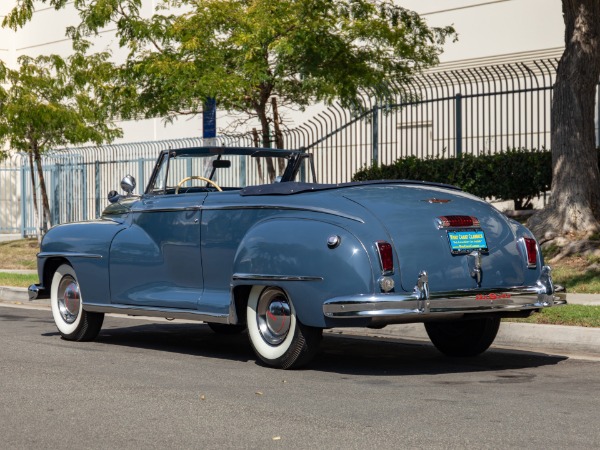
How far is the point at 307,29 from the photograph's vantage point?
19.5 metres

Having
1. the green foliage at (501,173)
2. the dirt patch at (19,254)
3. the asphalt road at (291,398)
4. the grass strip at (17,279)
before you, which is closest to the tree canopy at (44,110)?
the dirt patch at (19,254)

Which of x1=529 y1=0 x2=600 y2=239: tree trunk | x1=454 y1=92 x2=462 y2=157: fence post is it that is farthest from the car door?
x1=454 y1=92 x2=462 y2=157: fence post

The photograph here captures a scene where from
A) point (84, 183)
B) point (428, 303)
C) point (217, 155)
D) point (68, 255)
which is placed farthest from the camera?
point (84, 183)

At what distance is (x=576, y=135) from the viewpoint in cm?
1698

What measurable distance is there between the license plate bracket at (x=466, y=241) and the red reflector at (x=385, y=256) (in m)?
0.51

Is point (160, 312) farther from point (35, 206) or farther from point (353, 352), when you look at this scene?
point (35, 206)

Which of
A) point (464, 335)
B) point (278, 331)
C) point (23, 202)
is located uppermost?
point (23, 202)

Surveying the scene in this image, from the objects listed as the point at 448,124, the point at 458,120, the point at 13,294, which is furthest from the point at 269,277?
the point at 448,124

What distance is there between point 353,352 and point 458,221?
2.03m

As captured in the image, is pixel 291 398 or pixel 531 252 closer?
pixel 291 398

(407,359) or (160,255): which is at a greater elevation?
(160,255)

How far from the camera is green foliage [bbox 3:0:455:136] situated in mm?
19266

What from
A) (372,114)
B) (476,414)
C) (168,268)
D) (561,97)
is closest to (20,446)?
(476,414)

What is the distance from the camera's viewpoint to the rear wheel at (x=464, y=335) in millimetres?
9656
